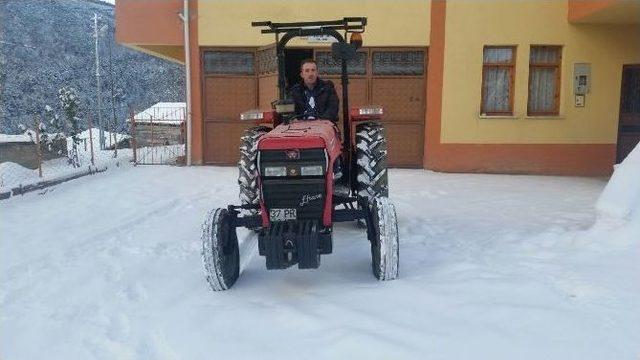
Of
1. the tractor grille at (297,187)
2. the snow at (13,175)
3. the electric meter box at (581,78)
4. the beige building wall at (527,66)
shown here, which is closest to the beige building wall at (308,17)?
the beige building wall at (527,66)

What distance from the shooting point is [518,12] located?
10023mm

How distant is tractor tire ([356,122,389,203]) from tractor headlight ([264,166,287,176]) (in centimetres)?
116

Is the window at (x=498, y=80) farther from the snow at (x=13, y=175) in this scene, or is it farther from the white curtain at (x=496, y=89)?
the snow at (x=13, y=175)

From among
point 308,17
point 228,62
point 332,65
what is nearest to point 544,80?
point 332,65

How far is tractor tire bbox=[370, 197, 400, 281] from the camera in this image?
12.3 feet

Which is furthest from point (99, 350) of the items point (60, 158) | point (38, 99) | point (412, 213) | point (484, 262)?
point (38, 99)

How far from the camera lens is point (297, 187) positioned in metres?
3.78

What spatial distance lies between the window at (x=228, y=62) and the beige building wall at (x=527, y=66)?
4.20 meters

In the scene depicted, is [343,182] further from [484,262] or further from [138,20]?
[138,20]

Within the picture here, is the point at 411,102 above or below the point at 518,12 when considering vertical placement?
below

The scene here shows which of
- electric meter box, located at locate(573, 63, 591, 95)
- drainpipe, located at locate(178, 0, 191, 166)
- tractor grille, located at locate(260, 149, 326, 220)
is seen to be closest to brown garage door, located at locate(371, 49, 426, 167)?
electric meter box, located at locate(573, 63, 591, 95)

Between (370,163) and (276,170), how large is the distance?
136 cm

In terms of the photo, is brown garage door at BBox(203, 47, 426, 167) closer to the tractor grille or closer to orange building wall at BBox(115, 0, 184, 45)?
orange building wall at BBox(115, 0, 184, 45)

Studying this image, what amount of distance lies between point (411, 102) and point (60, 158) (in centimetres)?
855
